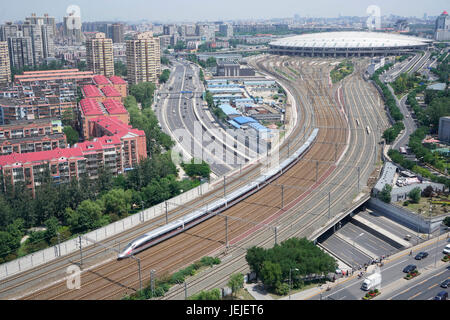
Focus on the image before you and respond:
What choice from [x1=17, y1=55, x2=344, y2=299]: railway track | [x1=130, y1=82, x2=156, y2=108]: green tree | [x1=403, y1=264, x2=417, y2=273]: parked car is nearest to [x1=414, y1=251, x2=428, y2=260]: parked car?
[x1=403, y1=264, x2=417, y2=273]: parked car

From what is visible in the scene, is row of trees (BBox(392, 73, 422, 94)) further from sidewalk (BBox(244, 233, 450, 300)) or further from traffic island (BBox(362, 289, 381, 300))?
traffic island (BBox(362, 289, 381, 300))

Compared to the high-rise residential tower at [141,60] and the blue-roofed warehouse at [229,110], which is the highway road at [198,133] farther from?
the high-rise residential tower at [141,60]

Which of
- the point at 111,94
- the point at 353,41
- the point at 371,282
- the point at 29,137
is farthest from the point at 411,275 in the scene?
the point at 353,41

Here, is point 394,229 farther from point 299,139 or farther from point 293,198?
point 299,139

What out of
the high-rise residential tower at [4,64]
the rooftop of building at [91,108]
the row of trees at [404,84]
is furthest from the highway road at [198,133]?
the row of trees at [404,84]

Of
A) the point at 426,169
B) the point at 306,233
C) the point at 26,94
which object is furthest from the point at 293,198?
the point at 26,94

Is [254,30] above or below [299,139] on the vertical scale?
above
